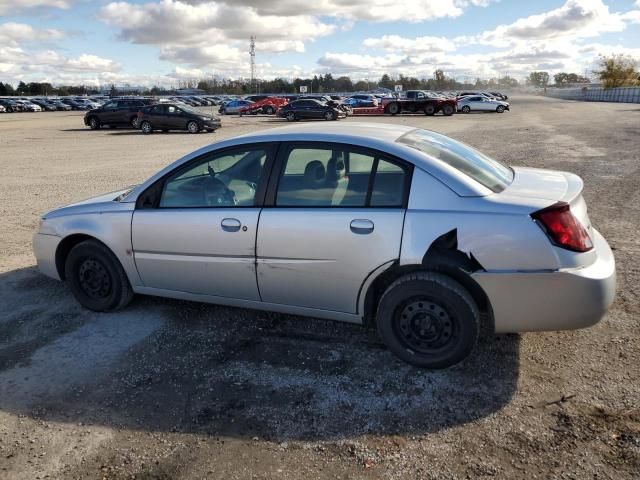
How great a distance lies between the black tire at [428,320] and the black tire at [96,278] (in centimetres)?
231

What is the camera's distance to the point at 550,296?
3.21 m

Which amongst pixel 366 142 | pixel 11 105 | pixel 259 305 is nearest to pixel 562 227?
pixel 366 142

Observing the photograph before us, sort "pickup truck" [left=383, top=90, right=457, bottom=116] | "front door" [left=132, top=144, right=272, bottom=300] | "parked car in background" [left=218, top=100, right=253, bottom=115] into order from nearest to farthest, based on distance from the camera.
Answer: "front door" [left=132, top=144, right=272, bottom=300] → "pickup truck" [left=383, top=90, right=457, bottom=116] → "parked car in background" [left=218, top=100, right=253, bottom=115]

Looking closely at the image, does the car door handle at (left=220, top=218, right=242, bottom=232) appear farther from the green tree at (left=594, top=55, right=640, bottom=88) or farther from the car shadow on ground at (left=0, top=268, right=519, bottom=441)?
the green tree at (left=594, top=55, right=640, bottom=88)

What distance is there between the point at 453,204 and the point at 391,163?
20.4 inches

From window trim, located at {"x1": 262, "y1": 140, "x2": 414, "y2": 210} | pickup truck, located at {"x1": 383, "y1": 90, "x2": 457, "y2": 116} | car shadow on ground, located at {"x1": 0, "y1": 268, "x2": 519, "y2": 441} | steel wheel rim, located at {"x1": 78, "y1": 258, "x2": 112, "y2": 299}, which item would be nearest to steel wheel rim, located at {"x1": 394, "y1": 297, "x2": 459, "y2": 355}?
car shadow on ground, located at {"x1": 0, "y1": 268, "x2": 519, "y2": 441}

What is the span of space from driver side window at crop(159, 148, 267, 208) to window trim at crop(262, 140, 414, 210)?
0.64 ft

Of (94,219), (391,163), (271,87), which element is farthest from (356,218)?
(271,87)

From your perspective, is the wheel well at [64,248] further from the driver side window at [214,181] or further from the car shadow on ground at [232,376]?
the driver side window at [214,181]

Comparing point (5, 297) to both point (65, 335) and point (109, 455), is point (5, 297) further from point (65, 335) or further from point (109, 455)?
point (109, 455)

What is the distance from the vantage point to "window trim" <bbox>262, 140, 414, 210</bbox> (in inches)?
137

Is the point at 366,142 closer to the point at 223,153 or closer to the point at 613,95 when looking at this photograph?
the point at 223,153

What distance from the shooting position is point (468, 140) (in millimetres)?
19906

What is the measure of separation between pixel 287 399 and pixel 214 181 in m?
1.83
